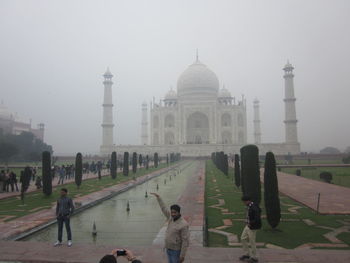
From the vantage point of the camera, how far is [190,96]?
44.9 meters

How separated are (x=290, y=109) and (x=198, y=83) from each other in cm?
1277

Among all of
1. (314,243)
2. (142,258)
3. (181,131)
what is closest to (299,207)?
(314,243)

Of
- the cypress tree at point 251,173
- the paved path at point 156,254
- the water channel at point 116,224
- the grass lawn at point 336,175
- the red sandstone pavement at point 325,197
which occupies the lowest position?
the water channel at point 116,224

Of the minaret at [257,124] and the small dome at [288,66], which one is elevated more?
the small dome at [288,66]

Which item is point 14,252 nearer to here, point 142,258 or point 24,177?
point 142,258

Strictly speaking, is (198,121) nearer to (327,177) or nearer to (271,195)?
(327,177)

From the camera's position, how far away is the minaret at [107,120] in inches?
1599

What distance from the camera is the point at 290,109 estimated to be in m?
38.6

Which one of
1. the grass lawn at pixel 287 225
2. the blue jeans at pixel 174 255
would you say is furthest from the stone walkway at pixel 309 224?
the blue jeans at pixel 174 255

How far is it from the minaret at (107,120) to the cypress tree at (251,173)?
34926 millimetres

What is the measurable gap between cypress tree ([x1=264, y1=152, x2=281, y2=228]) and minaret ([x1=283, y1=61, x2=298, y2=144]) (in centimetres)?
3432

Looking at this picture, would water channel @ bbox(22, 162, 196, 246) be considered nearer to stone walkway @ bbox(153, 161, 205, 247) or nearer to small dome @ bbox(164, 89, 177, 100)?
stone walkway @ bbox(153, 161, 205, 247)

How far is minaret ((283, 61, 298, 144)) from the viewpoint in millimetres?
38438

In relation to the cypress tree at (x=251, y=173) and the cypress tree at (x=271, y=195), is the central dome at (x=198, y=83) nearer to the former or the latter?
the cypress tree at (x=251, y=173)
